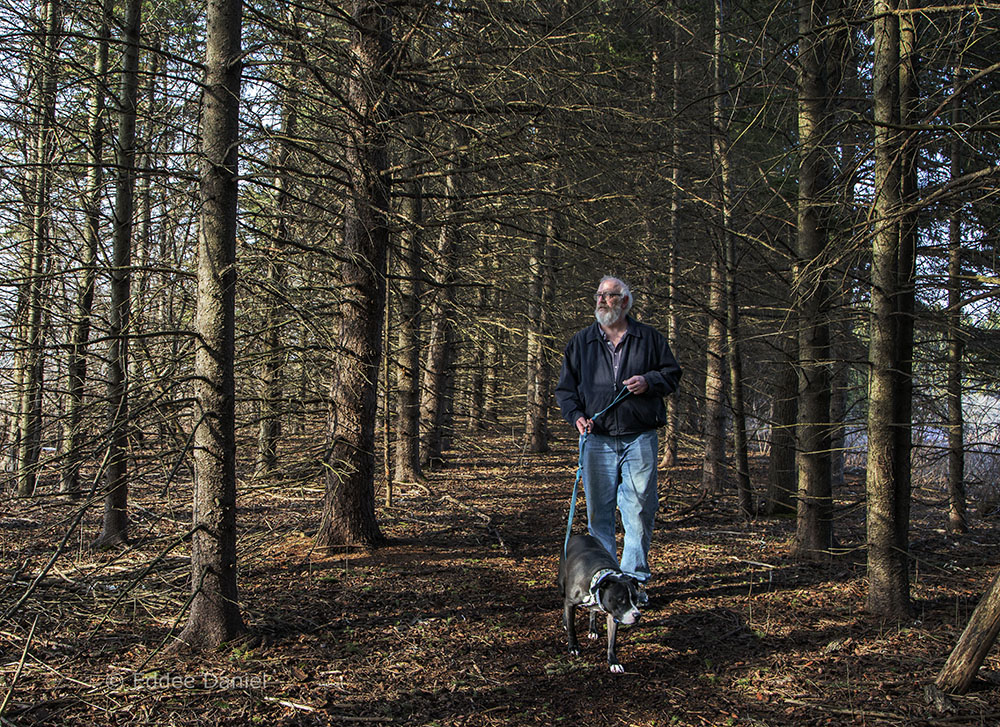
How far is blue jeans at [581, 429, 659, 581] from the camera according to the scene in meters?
4.73

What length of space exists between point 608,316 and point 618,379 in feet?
1.55

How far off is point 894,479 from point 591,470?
6.79 ft

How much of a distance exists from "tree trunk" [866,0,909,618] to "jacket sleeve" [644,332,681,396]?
1.34 meters

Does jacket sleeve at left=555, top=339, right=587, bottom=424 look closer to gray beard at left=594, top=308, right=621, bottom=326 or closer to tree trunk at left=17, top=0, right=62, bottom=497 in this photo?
gray beard at left=594, top=308, right=621, bottom=326

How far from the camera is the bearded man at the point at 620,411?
4.73m

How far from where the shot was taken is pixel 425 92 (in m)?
6.77

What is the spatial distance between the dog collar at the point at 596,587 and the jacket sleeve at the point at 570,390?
1.29 m

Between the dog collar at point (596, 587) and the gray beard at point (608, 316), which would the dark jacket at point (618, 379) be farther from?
the dog collar at point (596, 587)

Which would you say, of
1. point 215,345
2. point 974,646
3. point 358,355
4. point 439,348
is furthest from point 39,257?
point 974,646

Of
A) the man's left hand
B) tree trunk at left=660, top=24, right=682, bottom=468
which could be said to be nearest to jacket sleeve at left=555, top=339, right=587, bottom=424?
the man's left hand

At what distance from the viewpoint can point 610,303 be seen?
16.1 feet

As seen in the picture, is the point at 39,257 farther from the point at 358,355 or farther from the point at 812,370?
the point at 812,370

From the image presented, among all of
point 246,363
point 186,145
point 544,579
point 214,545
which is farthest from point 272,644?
point 186,145

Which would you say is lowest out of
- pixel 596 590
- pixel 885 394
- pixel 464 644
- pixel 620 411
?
pixel 464 644
